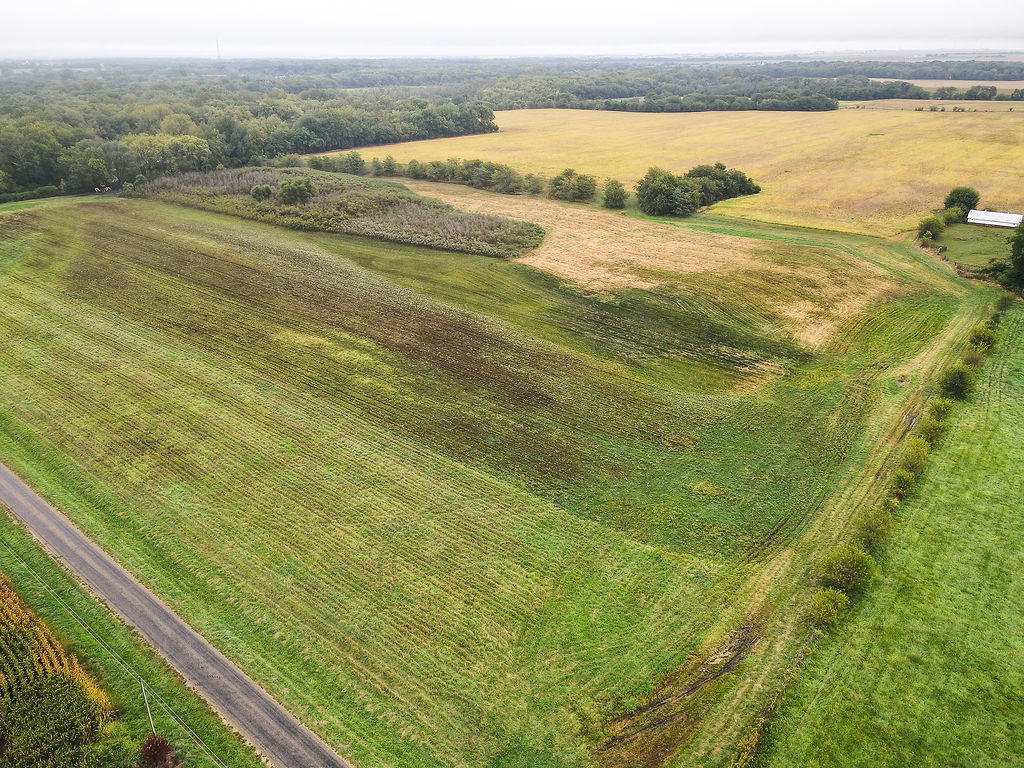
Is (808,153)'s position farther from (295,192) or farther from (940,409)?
(295,192)

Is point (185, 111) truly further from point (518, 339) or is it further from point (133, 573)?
point (133, 573)

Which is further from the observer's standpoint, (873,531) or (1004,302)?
(1004,302)

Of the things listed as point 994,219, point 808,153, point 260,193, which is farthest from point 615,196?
point 260,193

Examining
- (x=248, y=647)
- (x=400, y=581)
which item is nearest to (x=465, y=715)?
(x=400, y=581)

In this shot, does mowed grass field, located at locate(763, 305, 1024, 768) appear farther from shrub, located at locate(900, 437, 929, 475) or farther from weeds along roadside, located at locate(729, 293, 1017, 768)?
shrub, located at locate(900, 437, 929, 475)

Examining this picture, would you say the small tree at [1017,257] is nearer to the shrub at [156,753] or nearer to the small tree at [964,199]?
the small tree at [964,199]

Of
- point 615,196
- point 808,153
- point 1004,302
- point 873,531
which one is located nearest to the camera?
point 873,531
